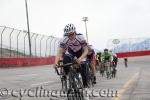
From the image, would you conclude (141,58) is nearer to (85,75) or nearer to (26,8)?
(26,8)

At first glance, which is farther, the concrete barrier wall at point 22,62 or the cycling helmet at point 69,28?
the concrete barrier wall at point 22,62

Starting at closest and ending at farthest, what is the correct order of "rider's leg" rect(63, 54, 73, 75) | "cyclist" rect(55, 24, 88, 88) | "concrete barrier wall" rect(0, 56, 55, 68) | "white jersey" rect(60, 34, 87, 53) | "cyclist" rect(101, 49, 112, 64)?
"rider's leg" rect(63, 54, 73, 75), "cyclist" rect(55, 24, 88, 88), "white jersey" rect(60, 34, 87, 53), "cyclist" rect(101, 49, 112, 64), "concrete barrier wall" rect(0, 56, 55, 68)

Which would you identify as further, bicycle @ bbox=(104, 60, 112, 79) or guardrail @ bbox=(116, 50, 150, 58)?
guardrail @ bbox=(116, 50, 150, 58)

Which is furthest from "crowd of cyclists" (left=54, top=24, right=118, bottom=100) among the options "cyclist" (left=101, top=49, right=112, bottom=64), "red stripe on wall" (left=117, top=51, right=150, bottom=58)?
"red stripe on wall" (left=117, top=51, right=150, bottom=58)

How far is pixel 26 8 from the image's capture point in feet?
227

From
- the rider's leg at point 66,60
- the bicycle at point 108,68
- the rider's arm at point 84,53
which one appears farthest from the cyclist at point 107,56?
the rider's leg at point 66,60

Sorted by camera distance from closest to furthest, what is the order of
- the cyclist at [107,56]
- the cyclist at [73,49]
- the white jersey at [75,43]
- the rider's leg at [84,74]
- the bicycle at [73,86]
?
the bicycle at [73,86], the cyclist at [73,49], the white jersey at [75,43], the rider's leg at [84,74], the cyclist at [107,56]

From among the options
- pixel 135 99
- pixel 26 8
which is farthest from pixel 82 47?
pixel 26 8

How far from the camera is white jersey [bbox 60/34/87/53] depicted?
1066 cm

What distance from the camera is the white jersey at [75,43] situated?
10664 millimetres

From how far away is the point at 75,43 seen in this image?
10.7 metres

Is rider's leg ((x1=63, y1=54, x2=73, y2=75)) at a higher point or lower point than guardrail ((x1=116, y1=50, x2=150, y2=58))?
lower

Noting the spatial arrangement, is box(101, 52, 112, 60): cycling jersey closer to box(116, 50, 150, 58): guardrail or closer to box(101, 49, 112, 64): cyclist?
box(101, 49, 112, 64): cyclist

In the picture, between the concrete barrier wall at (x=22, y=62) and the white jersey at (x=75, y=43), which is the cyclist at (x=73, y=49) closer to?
the white jersey at (x=75, y=43)
